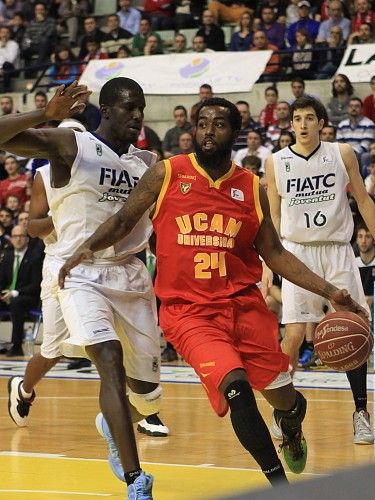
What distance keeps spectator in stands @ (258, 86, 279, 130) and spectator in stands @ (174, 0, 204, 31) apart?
14.6ft

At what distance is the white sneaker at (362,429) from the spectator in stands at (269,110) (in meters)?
9.60

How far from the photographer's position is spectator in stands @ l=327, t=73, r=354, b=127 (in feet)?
50.4

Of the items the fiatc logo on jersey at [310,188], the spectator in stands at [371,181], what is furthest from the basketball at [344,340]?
the spectator in stands at [371,181]

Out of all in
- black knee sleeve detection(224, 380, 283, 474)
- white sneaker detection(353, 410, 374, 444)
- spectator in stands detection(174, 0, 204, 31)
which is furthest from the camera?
spectator in stands detection(174, 0, 204, 31)

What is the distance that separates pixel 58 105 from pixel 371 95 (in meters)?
11.2

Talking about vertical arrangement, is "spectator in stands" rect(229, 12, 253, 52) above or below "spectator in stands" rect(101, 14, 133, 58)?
above

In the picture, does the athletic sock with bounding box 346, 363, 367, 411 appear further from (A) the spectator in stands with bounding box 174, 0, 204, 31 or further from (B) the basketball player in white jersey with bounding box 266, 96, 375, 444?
(A) the spectator in stands with bounding box 174, 0, 204, 31

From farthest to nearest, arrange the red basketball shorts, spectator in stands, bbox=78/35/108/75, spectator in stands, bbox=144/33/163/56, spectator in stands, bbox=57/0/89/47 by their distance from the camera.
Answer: spectator in stands, bbox=57/0/89/47 < spectator in stands, bbox=78/35/108/75 < spectator in stands, bbox=144/33/163/56 < the red basketball shorts

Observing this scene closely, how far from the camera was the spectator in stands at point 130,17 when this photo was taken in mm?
20531

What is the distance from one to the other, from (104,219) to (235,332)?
1015 mm

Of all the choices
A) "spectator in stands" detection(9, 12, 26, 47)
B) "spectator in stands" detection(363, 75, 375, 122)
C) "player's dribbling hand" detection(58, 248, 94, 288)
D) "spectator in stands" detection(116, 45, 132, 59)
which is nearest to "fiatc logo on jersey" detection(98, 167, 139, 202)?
"player's dribbling hand" detection(58, 248, 94, 288)

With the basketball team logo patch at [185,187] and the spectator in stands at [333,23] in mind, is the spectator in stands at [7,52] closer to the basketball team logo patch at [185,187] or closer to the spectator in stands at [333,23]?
the spectator in stands at [333,23]

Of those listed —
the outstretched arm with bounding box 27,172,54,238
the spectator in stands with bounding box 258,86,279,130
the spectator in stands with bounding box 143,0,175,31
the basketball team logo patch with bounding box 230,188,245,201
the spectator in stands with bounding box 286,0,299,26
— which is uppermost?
the basketball team logo patch with bounding box 230,188,245,201

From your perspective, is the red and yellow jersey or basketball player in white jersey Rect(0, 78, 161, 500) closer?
the red and yellow jersey
